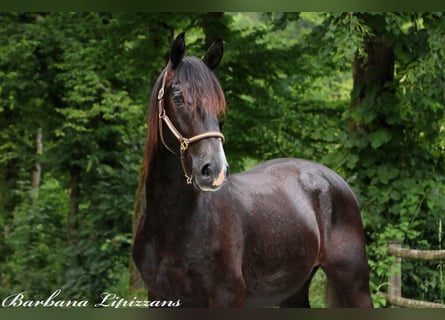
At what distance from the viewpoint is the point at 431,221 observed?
6.90 metres

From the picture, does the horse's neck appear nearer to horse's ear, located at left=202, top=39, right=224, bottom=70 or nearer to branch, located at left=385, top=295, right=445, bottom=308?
horse's ear, located at left=202, top=39, right=224, bottom=70

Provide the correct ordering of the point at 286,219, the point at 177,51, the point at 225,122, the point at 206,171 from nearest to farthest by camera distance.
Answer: the point at 206,171, the point at 177,51, the point at 286,219, the point at 225,122

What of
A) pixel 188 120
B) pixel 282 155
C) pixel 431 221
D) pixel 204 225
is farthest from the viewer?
pixel 282 155

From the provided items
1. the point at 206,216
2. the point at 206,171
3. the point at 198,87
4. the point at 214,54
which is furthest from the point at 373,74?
the point at 206,171

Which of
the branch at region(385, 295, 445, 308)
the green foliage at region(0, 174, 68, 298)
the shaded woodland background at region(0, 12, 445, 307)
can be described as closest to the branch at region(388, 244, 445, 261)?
the shaded woodland background at region(0, 12, 445, 307)

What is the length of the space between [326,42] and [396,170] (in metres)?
1.48

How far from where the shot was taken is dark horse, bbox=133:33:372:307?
3023 mm

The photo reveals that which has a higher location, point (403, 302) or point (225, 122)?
point (225, 122)

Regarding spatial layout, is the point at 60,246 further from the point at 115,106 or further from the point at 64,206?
the point at 115,106

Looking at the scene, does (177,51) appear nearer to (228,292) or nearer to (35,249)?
(228,292)

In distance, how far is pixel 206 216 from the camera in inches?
128

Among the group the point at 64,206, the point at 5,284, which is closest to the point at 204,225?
the point at 5,284

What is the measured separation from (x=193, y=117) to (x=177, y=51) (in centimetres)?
34

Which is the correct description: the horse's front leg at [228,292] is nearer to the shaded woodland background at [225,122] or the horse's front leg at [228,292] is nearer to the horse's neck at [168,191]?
the horse's neck at [168,191]
